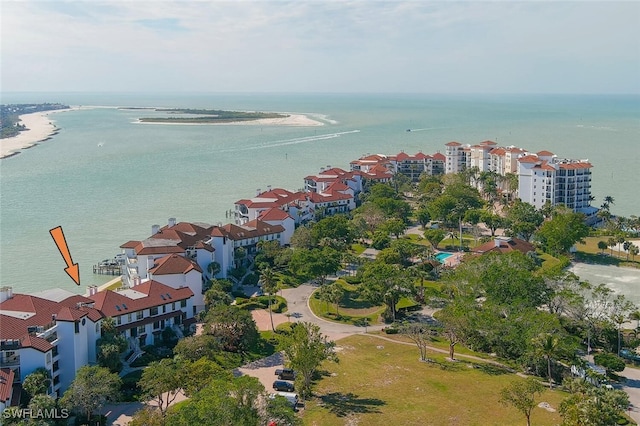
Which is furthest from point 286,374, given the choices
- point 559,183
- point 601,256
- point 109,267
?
point 559,183

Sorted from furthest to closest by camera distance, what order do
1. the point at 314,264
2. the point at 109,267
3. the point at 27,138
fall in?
the point at 27,138 → the point at 109,267 → the point at 314,264

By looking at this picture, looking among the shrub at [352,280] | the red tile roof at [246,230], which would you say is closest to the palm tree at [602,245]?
the shrub at [352,280]

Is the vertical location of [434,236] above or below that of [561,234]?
below

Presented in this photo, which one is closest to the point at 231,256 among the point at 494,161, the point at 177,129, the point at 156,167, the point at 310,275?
the point at 310,275

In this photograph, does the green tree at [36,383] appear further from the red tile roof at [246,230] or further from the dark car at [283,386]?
the red tile roof at [246,230]

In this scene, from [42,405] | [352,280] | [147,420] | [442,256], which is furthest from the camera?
[442,256]

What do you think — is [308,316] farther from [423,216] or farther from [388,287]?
[423,216]

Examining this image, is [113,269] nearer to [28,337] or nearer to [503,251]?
[28,337]
